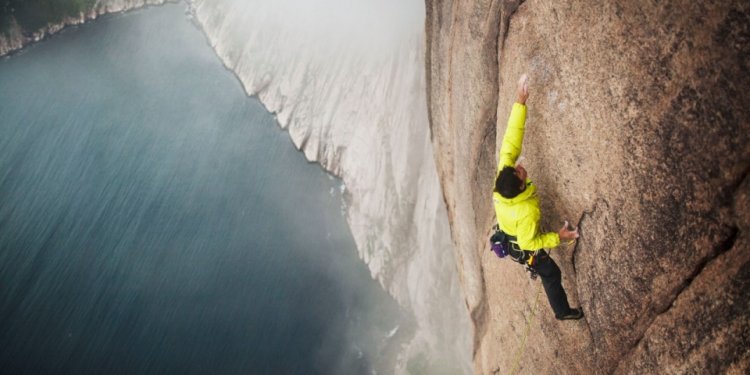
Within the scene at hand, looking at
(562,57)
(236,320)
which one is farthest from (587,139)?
(236,320)

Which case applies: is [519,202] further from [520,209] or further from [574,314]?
[574,314]

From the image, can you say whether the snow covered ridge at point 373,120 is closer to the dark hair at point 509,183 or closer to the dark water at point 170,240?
the dark water at point 170,240

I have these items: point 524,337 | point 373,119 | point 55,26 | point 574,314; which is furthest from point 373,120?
point 55,26

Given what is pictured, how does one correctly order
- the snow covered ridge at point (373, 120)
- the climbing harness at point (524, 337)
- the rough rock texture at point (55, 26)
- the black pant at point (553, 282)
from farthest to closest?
the rough rock texture at point (55, 26) → the snow covered ridge at point (373, 120) → the climbing harness at point (524, 337) → the black pant at point (553, 282)

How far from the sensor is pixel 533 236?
496 cm

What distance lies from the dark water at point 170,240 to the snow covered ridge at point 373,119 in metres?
1.22

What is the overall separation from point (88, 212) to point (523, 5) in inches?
1045

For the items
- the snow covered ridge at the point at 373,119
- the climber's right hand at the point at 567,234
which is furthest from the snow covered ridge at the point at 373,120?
the climber's right hand at the point at 567,234

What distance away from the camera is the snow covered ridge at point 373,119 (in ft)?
62.1

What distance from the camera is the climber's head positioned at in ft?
15.8

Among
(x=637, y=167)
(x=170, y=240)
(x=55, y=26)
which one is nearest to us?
(x=637, y=167)

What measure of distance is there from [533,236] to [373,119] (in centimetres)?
1930

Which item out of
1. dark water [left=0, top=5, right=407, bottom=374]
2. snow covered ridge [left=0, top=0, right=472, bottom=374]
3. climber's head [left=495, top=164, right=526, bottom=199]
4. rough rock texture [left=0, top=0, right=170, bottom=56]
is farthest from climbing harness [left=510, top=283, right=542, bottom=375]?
rough rock texture [left=0, top=0, right=170, bottom=56]

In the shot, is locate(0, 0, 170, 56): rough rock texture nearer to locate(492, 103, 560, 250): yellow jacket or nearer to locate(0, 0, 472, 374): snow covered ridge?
locate(0, 0, 472, 374): snow covered ridge
